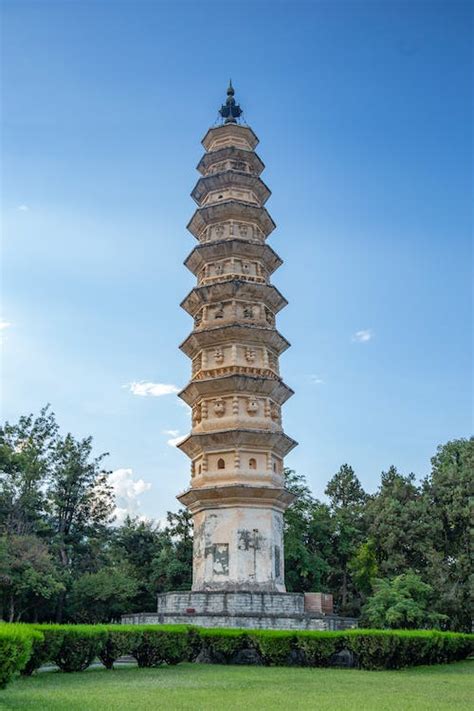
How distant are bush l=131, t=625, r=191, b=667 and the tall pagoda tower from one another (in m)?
5.43

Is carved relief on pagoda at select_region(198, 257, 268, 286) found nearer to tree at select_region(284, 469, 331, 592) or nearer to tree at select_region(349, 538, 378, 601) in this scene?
tree at select_region(284, 469, 331, 592)

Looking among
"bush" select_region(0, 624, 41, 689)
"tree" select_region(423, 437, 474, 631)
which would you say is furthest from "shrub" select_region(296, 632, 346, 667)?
"tree" select_region(423, 437, 474, 631)

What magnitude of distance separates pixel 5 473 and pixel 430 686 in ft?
75.7

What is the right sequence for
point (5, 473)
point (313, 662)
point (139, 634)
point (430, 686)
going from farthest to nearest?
point (5, 473) < point (313, 662) < point (139, 634) < point (430, 686)

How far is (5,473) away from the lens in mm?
30453

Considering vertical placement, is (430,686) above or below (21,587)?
below

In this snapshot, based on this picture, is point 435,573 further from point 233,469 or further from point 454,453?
point 233,469

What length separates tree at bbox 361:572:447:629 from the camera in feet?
85.5

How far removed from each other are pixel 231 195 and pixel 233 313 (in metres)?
6.45

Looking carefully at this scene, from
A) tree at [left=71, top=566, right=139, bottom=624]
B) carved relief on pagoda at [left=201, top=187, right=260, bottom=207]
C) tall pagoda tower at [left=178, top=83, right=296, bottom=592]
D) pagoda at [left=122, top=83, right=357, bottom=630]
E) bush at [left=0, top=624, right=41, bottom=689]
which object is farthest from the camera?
carved relief on pagoda at [left=201, top=187, right=260, bottom=207]

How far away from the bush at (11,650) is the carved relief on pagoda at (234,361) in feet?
56.1

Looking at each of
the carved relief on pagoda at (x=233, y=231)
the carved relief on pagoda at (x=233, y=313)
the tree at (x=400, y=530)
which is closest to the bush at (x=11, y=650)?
the carved relief on pagoda at (x=233, y=313)

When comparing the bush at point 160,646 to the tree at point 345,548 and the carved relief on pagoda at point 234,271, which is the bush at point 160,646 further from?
the tree at point 345,548

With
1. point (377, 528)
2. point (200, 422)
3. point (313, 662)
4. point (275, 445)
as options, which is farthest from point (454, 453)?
point (313, 662)
